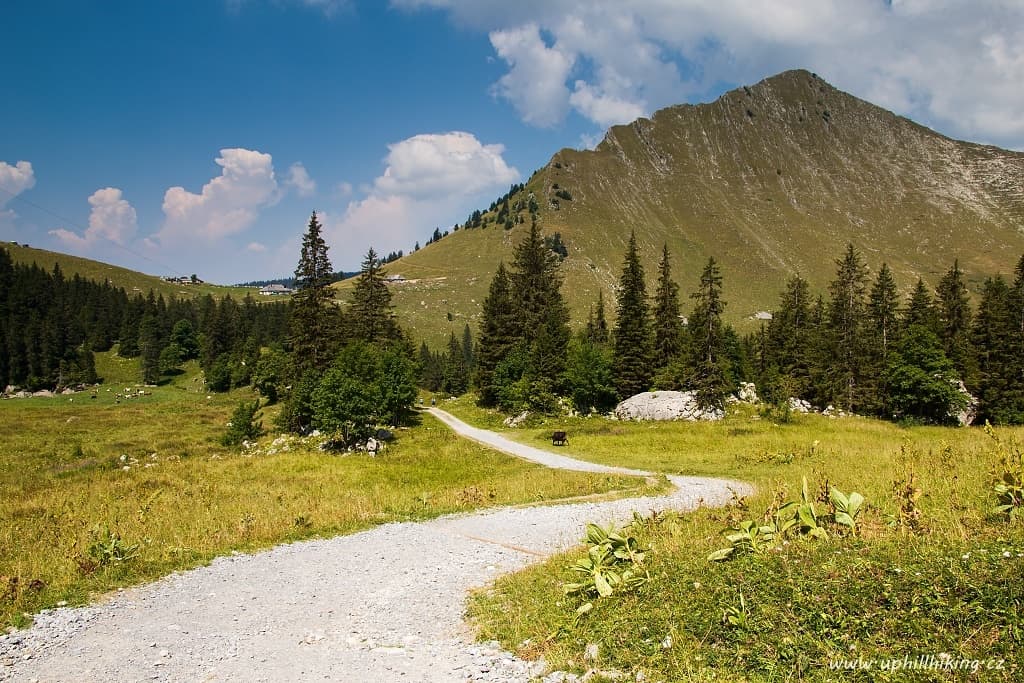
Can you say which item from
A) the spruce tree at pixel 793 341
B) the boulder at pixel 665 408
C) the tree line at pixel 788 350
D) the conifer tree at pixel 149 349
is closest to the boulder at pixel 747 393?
the tree line at pixel 788 350

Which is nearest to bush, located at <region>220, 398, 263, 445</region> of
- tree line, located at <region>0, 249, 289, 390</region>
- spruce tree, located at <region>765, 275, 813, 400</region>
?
spruce tree, located at <region>765, 275, 813, 400</region>

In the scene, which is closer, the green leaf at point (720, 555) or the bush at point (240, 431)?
the green leaf at point (720, 555)

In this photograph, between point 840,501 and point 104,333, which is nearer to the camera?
point 840,501

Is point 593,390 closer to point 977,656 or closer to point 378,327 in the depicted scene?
point 378,327

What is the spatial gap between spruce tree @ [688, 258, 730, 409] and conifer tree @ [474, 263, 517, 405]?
19190 mm


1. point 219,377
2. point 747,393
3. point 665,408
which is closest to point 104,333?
point 219,377

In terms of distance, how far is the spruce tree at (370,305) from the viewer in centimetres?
5609

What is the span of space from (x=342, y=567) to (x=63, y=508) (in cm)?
1272

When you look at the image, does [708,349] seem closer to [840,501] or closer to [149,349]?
[840,501]

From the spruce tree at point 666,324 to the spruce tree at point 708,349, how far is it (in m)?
4.03

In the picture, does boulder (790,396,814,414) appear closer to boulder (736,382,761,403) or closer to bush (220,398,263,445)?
boulder (736,382,761,403)

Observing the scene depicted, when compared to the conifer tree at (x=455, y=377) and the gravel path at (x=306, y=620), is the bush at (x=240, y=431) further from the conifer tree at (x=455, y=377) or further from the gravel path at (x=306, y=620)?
the conifer tree at (x=455, y=377)

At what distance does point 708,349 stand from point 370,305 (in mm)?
36901

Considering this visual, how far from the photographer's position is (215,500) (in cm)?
1986
